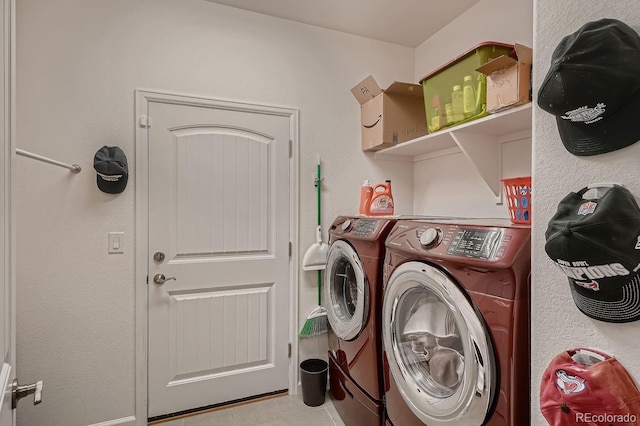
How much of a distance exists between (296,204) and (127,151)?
1.10 m

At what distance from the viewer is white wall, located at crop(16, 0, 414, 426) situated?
5.78ft

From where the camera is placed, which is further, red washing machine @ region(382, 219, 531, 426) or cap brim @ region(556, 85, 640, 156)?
red washing machine @ region(382, 219, 531, 426)

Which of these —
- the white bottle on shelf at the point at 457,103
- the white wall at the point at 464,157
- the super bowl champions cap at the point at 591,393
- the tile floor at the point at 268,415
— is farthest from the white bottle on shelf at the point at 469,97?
the tile floor at the point at 268,415

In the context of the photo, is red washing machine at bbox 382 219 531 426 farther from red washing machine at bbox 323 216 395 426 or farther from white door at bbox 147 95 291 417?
white door at bbox 147 95 291 417

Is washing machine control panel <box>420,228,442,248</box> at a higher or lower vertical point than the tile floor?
higher

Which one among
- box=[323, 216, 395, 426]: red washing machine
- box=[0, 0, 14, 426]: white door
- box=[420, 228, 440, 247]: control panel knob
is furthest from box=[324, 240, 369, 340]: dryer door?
box=[0, 0, 14, 426]: white door

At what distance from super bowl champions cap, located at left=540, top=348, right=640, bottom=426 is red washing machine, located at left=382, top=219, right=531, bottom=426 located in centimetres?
22

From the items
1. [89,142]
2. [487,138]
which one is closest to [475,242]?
[487,138]

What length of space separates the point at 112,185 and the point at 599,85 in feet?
7.00

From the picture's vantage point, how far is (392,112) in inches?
87.9

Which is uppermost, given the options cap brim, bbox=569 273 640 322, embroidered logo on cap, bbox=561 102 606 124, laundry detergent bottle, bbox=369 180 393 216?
embroidered logo on cap, bbox=561 102 606 124

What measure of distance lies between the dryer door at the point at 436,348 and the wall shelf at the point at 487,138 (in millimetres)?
848

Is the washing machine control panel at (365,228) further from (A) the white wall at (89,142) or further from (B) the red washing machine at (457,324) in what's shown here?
(A) the white wall at (89,142)

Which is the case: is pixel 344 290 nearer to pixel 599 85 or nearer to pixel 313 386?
pixel 313 386
